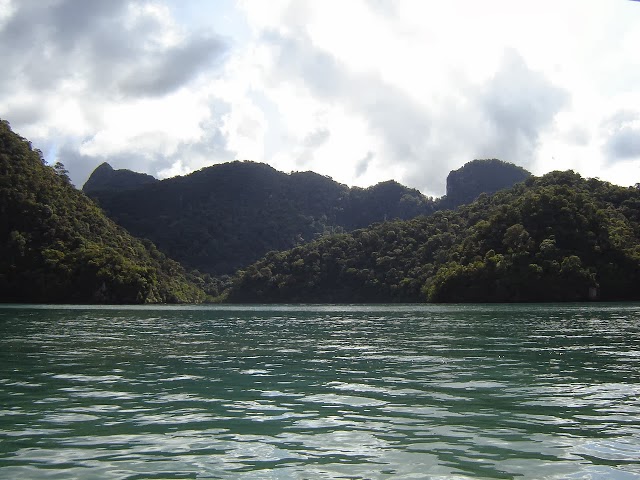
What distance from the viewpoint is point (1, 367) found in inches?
838

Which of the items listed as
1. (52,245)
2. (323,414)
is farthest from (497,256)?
(323,414)

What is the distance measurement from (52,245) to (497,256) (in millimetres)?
92150

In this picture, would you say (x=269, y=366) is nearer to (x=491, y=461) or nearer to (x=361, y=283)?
(x=491, y=461)

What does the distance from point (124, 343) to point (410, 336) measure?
15.7 metres

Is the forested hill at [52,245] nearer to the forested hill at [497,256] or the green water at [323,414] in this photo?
the forested hill at [497,256]

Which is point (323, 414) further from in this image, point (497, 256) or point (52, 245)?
point (52, 245)

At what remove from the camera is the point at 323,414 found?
42.9 ft

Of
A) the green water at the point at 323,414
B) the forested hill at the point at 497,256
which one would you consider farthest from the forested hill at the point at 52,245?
the green water at the point at 323,414

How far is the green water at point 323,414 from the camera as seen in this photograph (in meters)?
9.23

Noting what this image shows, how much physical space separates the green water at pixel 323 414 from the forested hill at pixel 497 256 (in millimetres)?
88021

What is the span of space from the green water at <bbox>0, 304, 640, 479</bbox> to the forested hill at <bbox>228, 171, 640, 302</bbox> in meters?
88.0

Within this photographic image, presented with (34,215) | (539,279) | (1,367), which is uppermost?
(34,215)

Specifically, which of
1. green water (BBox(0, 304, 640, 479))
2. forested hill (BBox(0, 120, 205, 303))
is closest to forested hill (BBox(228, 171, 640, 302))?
forested hill (BBox(0, 120, 205, 303))

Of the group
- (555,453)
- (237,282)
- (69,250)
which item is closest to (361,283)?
(237,282)
